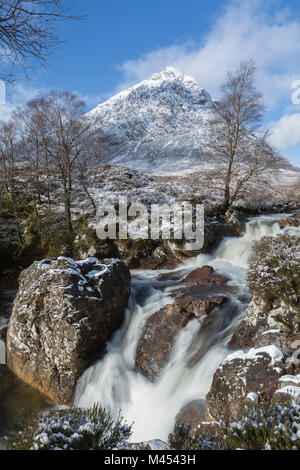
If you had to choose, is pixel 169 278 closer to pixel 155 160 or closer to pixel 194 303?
pixel 194 303

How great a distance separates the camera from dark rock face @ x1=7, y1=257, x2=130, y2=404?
6586 mm

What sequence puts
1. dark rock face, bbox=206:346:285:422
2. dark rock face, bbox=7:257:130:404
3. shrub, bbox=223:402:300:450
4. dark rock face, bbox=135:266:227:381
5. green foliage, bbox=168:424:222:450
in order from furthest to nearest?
dark rock face, bbox=135:266:227:381 → dark rock face, bbox=7:257:130:404 → dark rock face, bbox=206:346:285:422 → green foliage, bbox=168:424:222:450 → shrub, bbox=223:402:300:450

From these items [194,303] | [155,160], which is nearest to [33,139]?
[194,303]

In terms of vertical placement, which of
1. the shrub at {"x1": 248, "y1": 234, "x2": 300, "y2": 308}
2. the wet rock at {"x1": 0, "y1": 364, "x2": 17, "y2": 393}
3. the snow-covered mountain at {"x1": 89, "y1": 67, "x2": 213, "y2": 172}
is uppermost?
the snow-covered mountain at {"x1": 89, "y1": 67, "x2": 213, "y2": 172}

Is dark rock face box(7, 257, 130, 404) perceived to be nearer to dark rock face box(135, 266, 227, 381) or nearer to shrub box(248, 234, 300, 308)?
dark rock face box(135, 266, 227, 381)

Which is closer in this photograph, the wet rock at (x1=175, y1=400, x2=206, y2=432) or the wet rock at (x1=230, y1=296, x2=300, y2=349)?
the wet rock at (x1=175, y1=400, x2=206, y2=432)

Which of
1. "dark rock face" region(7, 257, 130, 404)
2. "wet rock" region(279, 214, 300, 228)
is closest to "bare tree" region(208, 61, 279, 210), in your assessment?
"wet rock" region(279, 214, 300, 228)

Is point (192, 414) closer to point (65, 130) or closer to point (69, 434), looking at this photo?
point (69, 434)

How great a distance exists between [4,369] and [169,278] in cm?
686

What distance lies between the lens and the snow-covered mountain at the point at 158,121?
83.0m

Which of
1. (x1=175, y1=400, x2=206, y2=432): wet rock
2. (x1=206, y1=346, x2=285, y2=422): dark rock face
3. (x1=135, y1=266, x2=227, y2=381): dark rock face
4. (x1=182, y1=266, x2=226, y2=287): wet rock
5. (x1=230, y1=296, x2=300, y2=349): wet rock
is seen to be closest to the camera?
(x1=206, y1=346, x2=285, y2=422): dark rock face

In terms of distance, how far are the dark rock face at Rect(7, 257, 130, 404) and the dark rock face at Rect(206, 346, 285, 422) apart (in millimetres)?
3700

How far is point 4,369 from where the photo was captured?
24.0 feet

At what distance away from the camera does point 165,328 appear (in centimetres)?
714
